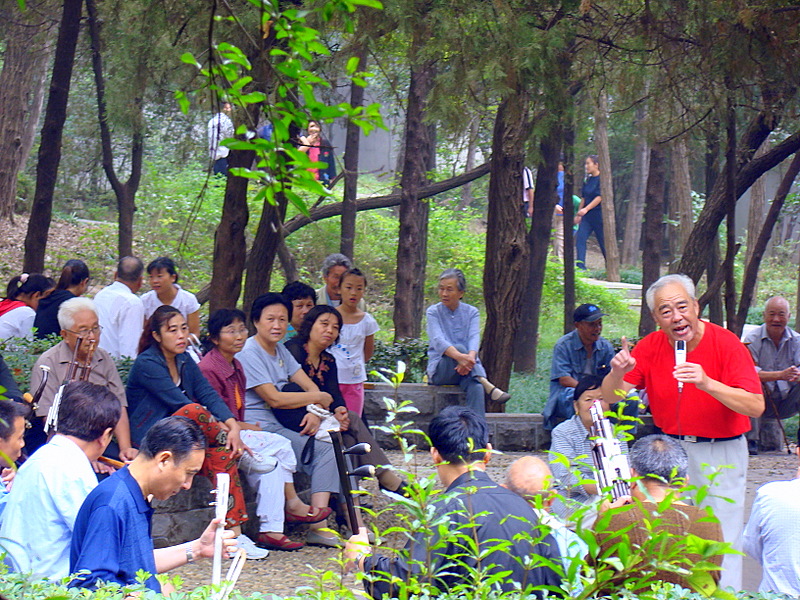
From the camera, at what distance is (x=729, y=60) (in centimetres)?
924

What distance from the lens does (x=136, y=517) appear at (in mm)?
3668

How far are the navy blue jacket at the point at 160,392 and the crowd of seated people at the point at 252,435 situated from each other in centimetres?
1

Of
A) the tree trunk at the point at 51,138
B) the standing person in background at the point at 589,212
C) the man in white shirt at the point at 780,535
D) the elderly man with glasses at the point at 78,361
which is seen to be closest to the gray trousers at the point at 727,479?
the man in white shirt at the point at 780,535

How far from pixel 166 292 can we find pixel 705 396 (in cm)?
513

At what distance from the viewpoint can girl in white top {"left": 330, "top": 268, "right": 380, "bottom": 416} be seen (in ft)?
27.0


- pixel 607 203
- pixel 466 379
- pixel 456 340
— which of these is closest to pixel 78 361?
pixel 456 340

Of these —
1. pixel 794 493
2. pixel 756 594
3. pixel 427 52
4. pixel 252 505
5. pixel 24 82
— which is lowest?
pixel 252 505

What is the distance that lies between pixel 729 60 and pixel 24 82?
12.2 m

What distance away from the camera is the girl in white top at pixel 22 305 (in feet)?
27.9

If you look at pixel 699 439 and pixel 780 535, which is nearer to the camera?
pixel 780 535

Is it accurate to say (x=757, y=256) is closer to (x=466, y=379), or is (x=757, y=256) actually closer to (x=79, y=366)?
(x=466, y=379)

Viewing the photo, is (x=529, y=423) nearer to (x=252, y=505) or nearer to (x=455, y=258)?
(x=252, y=505)

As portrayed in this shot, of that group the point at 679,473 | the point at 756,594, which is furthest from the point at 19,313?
the point at 756,594

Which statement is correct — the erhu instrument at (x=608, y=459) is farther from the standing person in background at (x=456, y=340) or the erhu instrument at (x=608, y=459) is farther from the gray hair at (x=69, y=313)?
the standing person in background at (x=456, y=340)
